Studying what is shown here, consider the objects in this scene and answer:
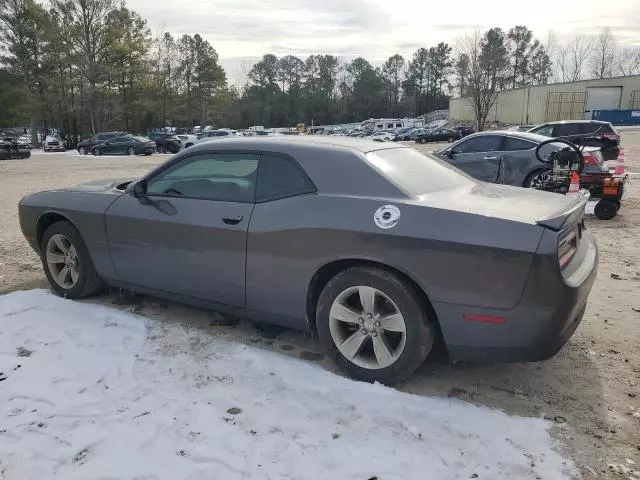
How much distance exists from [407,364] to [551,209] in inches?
49.1

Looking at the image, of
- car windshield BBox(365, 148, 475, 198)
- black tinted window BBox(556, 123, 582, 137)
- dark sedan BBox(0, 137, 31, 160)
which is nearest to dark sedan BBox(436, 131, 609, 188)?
car windshield BBox(365, 148, 475, 198)

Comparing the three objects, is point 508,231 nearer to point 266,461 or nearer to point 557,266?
point 557,266

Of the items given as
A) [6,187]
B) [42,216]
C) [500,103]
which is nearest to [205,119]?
[500,103]

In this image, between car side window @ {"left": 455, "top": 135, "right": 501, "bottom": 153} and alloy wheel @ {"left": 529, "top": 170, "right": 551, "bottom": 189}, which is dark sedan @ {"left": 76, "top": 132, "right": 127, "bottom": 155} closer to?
car side window @ {"left": 455, "top": 135, "right": 501, "bottom": 153}

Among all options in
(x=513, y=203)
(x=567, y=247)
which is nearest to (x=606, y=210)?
(x=513, y=203)

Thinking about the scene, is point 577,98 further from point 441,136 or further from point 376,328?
point 376,328

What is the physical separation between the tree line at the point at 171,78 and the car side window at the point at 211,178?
3672 cm

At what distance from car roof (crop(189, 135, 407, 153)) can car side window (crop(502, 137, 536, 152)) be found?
22.2ft

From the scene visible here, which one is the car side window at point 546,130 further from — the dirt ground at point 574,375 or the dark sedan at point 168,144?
the dark sedan at point 168,144

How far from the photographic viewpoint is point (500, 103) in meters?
63.9

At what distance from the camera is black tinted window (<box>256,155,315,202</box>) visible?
3.52 m

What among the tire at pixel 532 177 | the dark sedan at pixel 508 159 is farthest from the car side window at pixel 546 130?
the tire at pixel 532 177

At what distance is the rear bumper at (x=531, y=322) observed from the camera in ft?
9.00

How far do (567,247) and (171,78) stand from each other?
230 ft
